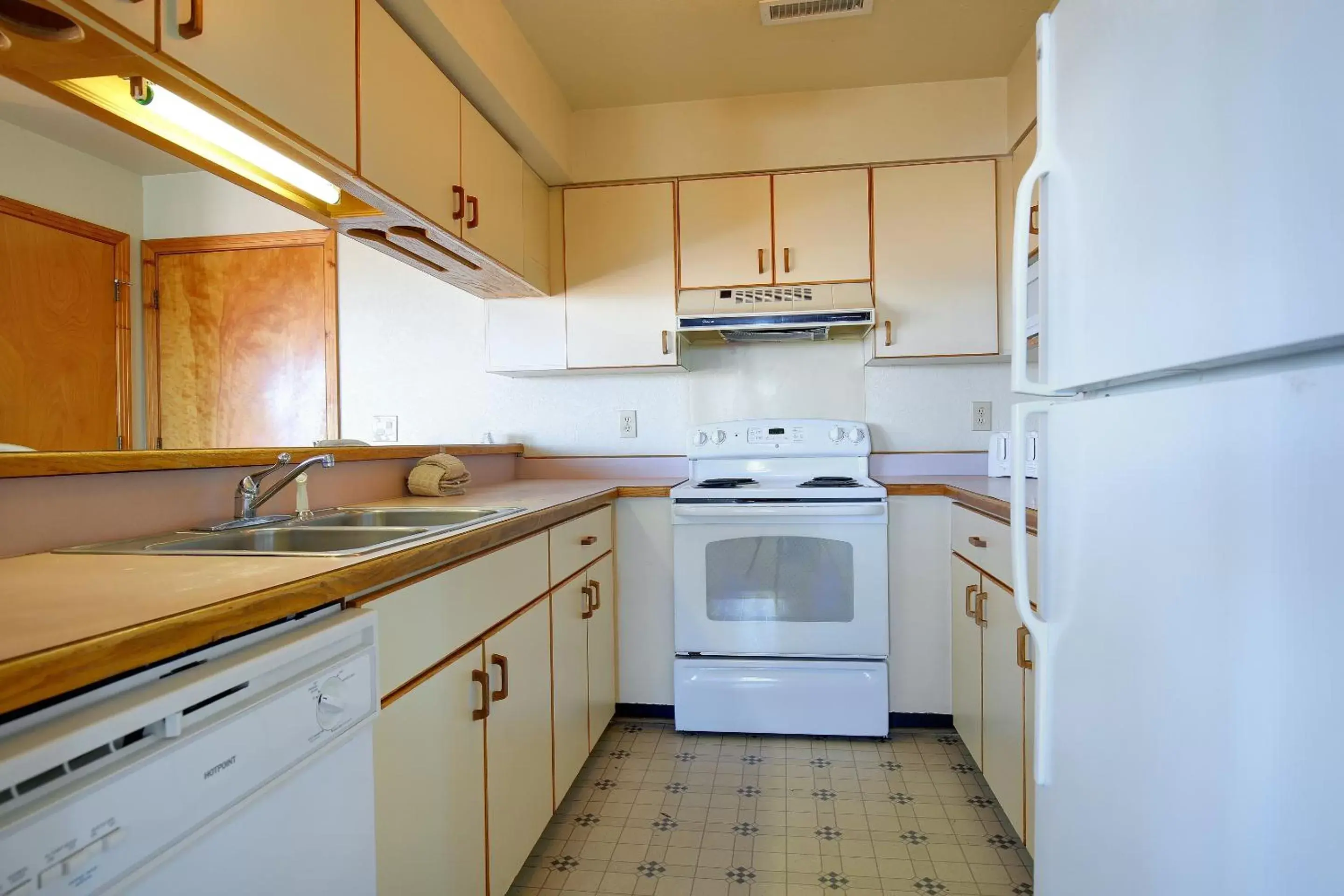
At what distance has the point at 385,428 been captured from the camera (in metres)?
2.85

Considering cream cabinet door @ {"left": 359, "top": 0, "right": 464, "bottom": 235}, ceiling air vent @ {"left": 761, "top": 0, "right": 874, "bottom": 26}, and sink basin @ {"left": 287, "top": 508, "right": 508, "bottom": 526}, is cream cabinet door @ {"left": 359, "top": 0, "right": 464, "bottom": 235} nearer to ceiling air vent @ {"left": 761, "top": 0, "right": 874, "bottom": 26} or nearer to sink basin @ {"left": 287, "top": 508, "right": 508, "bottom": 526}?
sink basin @ {"left": 287, "top": 508, "right": 508, "bottom": 526}

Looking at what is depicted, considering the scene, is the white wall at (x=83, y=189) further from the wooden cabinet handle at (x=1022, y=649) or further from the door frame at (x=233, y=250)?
the wooden cabinet handle at (x=1022, y=649)

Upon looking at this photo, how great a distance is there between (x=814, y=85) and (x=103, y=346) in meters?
3.05

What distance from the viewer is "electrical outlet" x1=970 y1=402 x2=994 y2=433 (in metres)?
2.58

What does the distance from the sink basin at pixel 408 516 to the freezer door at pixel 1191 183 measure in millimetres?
1202

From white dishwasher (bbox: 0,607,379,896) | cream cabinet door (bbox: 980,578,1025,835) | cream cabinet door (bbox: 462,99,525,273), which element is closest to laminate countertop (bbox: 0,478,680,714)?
white dishwasher (bbox: 0,607,379,896)

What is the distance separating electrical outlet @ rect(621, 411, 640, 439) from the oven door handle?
630 mm

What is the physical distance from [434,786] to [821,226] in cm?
217

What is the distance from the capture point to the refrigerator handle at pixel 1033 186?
0.89 m

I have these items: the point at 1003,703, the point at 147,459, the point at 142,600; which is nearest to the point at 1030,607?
the point at 1003,703

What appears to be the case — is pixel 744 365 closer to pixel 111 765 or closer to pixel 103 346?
pixel 111 765

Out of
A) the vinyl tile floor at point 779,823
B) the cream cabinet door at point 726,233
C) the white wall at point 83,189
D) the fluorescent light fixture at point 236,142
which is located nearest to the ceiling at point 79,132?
the white wall at point 83,189

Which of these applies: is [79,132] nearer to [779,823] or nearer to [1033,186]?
[1033,186]

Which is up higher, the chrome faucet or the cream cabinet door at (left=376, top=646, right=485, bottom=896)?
the chrome faucet
